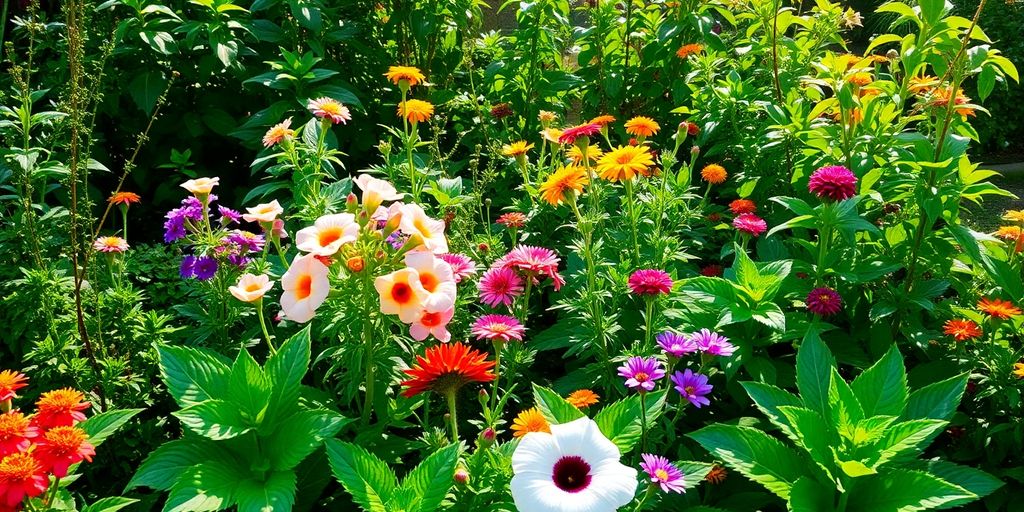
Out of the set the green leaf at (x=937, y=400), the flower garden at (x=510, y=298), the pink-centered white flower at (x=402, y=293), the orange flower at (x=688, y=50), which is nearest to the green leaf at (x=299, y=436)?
the flower garden at (x=510, y=298)

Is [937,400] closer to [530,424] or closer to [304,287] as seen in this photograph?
[530,424]

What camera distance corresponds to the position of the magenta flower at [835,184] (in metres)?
1.91

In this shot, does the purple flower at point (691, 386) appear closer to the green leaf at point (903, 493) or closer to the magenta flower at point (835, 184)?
the green leaf at point (903, 493)

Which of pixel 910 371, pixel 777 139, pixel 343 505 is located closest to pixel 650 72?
pixel 777 139

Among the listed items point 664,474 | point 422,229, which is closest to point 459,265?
point 422,229

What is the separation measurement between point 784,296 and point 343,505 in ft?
4.25

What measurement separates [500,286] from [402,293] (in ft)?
1.17

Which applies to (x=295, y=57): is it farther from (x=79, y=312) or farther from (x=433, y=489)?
(x=433, y=489)

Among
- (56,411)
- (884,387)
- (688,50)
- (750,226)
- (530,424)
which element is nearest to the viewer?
(56,411)

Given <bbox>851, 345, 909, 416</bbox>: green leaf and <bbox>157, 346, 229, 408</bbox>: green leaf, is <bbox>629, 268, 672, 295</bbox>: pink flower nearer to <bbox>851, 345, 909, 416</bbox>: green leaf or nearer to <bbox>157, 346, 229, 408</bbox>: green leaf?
<bbox>851, 345, 909, 416</bbox>: green leaf

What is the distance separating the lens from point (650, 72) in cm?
340

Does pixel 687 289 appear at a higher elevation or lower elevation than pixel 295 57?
lower

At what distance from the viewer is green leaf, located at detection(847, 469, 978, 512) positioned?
153 cm

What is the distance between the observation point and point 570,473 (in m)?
1.38
